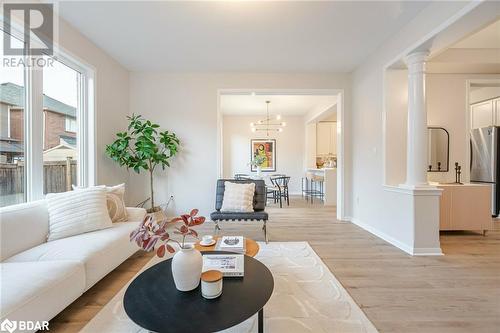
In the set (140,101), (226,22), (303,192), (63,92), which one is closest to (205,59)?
(226,22)

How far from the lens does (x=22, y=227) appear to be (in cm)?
188

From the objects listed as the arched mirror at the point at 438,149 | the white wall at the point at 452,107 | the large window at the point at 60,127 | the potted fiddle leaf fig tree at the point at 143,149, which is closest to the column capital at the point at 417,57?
the white wall at the point at 452,107

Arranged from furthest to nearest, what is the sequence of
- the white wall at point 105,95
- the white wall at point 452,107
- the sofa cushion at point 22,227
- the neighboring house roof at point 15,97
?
the white wall at point 452,107 → the white wall at point 105,95 → the neighboring house roof at point 15,97 → the sofa cushion at point 22,227

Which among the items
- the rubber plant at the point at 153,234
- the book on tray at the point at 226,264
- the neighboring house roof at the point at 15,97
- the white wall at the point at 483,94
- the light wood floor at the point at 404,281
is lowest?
the light wood floor at the point at 404,281

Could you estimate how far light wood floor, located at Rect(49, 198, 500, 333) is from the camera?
5.34ft

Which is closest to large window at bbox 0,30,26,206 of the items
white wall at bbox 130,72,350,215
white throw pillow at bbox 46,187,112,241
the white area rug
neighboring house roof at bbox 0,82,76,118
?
neighboring house roof at bbox 0,82,76,118

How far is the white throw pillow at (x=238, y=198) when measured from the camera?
11.2 feet

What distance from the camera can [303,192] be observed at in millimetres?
7984

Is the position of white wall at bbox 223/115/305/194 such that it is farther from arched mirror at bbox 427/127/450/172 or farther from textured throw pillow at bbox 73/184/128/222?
textured throw pillow at bbox 73/184/128/222

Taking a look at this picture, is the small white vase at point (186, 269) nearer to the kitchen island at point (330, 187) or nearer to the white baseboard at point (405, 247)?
the white baseboard at point (405, 247)

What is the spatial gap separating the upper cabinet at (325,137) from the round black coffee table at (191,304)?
676 centimetres

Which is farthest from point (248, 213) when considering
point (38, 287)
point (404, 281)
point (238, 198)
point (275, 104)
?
point (275, 104)

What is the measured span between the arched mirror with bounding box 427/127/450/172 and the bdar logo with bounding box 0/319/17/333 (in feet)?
16.5

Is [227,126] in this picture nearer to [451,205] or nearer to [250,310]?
[451,205]
